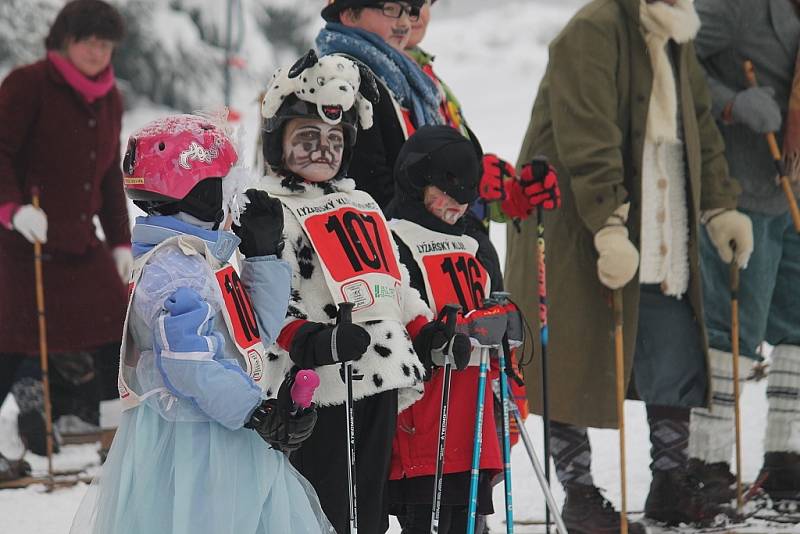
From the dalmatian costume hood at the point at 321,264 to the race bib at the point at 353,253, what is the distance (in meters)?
0.02

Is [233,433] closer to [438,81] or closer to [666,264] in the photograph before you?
[438,81]

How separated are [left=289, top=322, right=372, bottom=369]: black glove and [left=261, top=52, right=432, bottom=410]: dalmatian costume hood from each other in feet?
0.38

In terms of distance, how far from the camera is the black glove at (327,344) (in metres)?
3.22

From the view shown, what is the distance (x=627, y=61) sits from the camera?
16.1 ft

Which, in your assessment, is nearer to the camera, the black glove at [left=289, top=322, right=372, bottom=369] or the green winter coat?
the black glove at [left=289, top=322, right=372, bottom=369]

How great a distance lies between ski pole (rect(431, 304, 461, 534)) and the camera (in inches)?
139

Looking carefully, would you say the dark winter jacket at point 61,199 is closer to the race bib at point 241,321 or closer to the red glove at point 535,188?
the red glove at point 535,188

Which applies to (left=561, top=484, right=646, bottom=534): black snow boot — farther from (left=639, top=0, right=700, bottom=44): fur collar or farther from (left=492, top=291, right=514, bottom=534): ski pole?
(left=639, top=0, right=700, bottom=44): fur collar

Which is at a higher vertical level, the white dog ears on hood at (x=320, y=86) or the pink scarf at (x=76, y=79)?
the pink scarf at (x=76, y=79)

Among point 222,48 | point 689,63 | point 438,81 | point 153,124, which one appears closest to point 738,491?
point 689,63

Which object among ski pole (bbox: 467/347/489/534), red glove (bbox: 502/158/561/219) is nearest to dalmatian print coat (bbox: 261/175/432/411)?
ski pole (bbox: 467/347/489/534)

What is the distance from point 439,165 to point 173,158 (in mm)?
1012

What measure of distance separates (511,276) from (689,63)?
110cm

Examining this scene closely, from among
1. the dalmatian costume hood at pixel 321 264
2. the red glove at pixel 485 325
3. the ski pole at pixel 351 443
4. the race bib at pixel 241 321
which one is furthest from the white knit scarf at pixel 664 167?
the race bib at pixel 241 321
